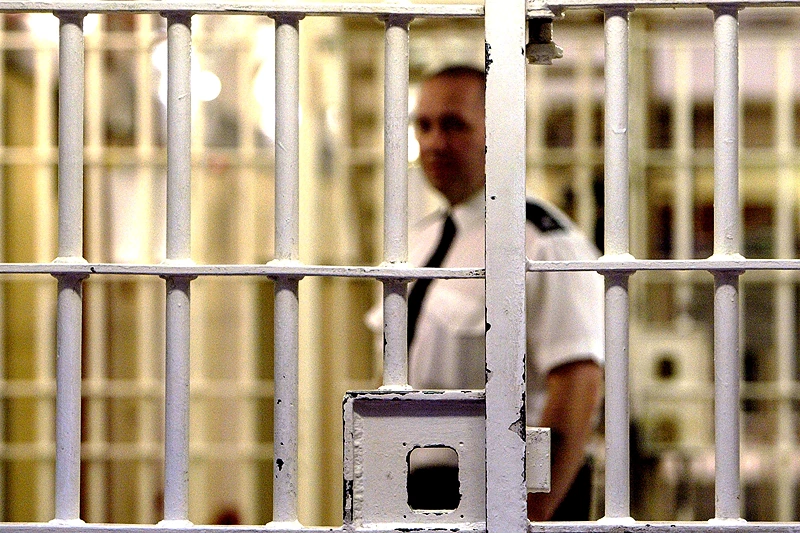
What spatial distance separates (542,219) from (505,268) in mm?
900

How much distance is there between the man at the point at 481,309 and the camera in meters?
1.88

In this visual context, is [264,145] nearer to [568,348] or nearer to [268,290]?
[268,290]

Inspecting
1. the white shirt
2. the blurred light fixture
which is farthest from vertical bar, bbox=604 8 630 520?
the blurred light fixture

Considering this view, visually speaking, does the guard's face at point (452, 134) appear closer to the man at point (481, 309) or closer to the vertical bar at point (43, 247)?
the man at point (481, 309)

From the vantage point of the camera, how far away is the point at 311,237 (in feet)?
9.99

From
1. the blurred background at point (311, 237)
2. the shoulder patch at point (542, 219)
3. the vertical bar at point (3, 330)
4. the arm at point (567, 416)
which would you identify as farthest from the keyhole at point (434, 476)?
the vertical bar at point (3, 330)

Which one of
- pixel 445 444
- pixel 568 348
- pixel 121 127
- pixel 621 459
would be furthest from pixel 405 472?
pixel 121 127

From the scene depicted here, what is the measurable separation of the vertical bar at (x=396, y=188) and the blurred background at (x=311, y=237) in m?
1.99

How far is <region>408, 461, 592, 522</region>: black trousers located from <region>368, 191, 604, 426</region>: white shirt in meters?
0.17

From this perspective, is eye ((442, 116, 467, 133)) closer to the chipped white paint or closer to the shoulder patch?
the shoulder patch

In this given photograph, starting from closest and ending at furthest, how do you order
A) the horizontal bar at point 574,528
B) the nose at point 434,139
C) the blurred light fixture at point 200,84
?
the horizontal bar at point 574,528 < the nose at point 434,139 < the blurred light fixture at point 200,84

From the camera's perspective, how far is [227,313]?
121 inches

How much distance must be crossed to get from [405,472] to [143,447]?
7.18ft

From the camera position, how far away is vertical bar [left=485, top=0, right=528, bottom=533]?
1.02 metres
